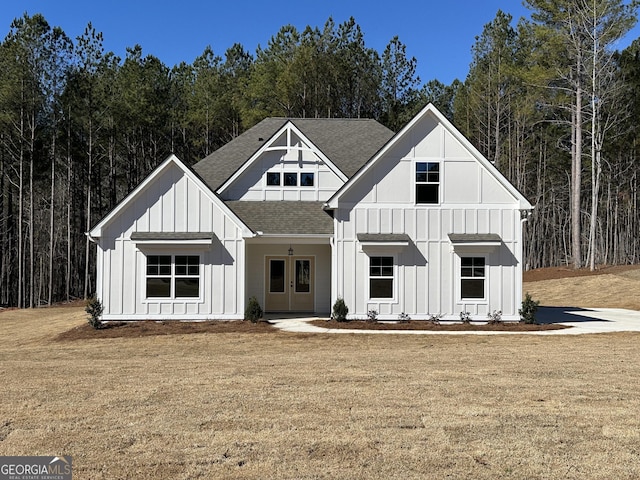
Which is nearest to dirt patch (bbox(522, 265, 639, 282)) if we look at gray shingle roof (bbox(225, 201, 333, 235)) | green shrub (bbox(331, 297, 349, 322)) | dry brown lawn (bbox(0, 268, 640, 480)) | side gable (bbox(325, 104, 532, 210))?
side gable (bbox(325, 104, 532, 210))

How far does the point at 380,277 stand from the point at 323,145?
8.30 metres

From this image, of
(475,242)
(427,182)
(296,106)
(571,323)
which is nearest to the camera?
(475,242)

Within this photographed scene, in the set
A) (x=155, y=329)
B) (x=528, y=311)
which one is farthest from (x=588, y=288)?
(x=155, y=329)

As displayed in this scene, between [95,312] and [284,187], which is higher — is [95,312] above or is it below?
below

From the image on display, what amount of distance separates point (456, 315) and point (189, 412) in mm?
12423

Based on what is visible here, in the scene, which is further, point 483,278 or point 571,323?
point 571,323

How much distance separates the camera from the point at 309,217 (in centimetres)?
1992

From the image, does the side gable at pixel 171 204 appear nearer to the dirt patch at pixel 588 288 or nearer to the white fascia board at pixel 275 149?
the white fascia board at pixel 275 149

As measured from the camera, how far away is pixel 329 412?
746 centimetres

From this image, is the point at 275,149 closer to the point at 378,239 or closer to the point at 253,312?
the point at 378,239

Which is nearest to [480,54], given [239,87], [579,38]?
[579,38]

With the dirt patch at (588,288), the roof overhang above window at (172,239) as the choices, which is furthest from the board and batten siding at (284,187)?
the dirt patch at (588,288)

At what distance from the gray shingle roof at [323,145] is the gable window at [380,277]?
491cm

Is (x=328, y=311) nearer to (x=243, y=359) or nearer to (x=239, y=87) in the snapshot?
(x=243, y=359)
